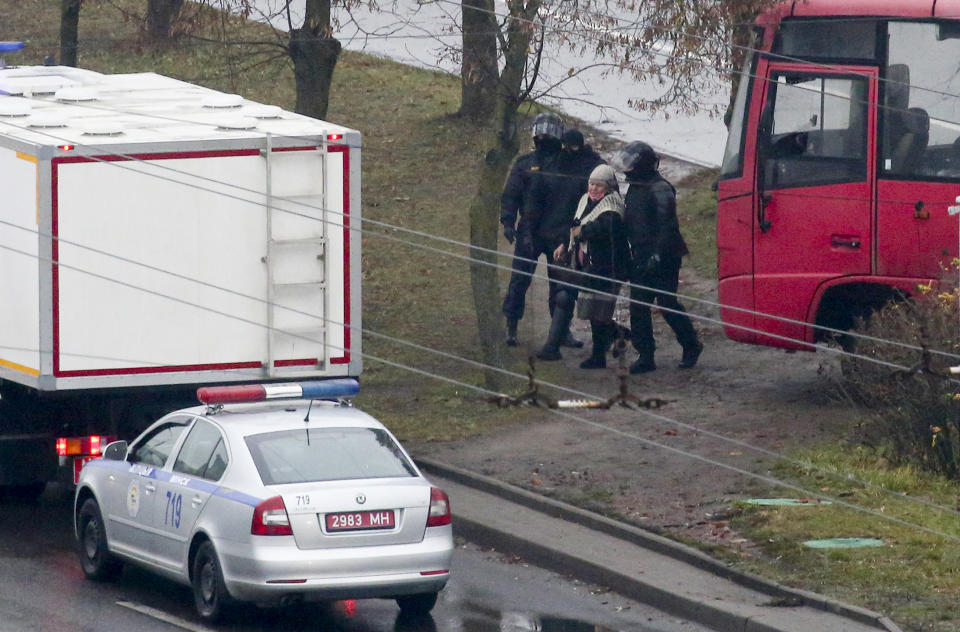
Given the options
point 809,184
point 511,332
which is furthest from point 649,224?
point 809,184

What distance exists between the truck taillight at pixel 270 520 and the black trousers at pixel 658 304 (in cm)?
758

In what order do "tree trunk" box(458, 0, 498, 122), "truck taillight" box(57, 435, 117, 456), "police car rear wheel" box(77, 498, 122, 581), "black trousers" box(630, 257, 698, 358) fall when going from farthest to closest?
1. "black trousers" box(630, 257, 698, 358)
2. "tree trunk" box(458, 0, 498, 122)
3. "truck taillight" box(57, 435, 117, 456)
4. "police car rear wheel" box(77, 498, 122, 581)

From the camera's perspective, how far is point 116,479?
11.1 metres

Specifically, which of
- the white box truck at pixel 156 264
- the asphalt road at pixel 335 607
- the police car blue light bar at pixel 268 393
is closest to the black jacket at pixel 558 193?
the white box truck at pixel 156 264

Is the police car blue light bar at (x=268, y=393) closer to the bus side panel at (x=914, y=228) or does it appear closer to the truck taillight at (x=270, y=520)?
the truck taillight at (x=270, y=520)

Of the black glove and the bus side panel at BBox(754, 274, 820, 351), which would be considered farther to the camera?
the black glove

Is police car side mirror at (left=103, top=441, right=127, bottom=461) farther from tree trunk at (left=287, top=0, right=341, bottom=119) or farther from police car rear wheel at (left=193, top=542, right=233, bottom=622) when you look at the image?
tree trunk at (left=287, top=0, right=341, bottom=119)

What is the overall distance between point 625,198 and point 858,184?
8.88ft

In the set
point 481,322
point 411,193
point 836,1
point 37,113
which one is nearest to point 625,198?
point 481,322

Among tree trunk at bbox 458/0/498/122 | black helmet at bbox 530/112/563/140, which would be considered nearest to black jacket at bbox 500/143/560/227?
black helmet at bbox 530/112/563/140

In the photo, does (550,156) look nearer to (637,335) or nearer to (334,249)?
(637,335)

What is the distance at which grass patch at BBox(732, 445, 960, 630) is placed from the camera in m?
10.2

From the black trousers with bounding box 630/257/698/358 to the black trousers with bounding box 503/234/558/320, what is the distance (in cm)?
86

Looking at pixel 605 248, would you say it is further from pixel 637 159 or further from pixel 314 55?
pixel 314 55
